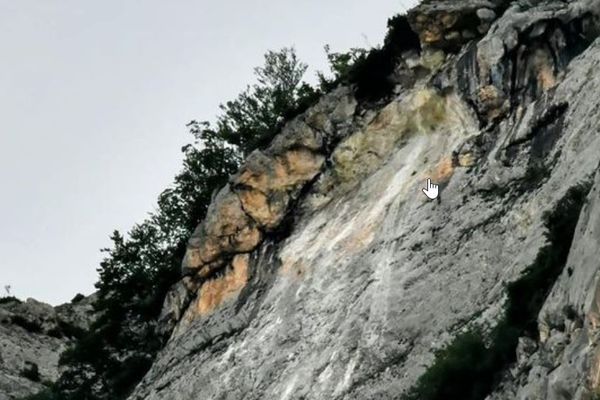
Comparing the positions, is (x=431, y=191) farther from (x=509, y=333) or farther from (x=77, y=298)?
(x=77, y=298)

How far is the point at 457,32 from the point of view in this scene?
40.0m

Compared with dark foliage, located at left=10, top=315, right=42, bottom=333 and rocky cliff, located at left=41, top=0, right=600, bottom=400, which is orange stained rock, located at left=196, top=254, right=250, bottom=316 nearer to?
rocky cliff, located at left=41, top=0, right=600, bottom=400

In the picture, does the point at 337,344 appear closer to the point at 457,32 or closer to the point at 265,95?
the point at 457,32

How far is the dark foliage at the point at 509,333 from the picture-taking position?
24375mm

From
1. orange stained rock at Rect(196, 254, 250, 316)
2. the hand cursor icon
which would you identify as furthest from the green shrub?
the hand cursor icon

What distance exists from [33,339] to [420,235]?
3331cm

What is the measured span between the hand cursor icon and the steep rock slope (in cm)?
21

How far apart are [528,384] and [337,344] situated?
1102cm

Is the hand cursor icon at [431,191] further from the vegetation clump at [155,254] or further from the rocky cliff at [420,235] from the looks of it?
the vegetation clump at [155,254]

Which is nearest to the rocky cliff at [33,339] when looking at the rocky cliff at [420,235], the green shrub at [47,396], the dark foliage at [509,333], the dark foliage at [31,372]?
the dark foliage at [31,372]

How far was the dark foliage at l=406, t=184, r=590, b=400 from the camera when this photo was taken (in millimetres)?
24375

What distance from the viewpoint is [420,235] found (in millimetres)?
33156

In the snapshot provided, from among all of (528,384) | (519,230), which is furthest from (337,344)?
(528,384)

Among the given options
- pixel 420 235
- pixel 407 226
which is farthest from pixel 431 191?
pixel 420 235
